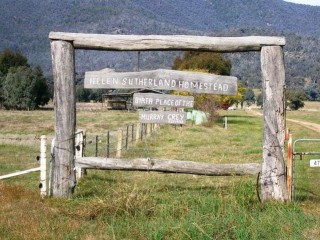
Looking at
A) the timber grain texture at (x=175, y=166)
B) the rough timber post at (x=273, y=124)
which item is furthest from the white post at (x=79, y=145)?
the rough timber post at (x=273, y=124)

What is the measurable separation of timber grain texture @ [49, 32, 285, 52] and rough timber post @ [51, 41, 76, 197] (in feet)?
0.86

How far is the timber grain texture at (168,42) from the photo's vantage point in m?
10.0

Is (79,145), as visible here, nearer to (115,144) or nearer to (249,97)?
(115,144)

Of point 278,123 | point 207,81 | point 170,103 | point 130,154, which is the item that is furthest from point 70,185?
point 130,154

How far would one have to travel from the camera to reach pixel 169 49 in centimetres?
1024

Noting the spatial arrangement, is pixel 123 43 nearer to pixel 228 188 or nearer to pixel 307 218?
pixel 228 188

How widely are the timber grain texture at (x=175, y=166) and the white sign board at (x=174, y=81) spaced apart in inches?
52.1

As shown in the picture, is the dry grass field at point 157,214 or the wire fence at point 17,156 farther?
the wire fence at point 17,156

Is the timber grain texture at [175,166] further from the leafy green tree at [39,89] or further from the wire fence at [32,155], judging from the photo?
the leafy green tree at [39,89]

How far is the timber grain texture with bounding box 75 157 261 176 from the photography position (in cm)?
1012

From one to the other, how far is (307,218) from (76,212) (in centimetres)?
347

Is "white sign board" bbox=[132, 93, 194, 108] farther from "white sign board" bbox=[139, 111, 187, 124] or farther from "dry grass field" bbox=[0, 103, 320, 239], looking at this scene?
"dry grass field" bbox=[0, 103, 320, 239]

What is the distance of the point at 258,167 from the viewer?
1014 cm

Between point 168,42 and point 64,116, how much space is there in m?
2.28
